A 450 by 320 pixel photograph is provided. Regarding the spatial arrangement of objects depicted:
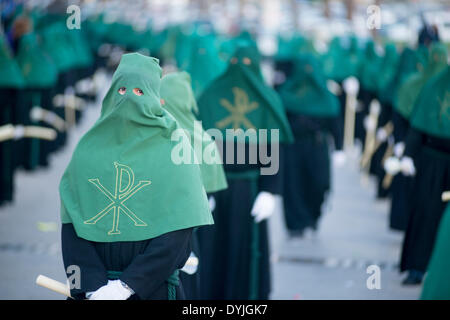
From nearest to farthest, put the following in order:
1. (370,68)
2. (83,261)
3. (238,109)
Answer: (83,261), (238,109), (370,68)

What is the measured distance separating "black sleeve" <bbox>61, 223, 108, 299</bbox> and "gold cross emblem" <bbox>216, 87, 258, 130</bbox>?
2.30 meters

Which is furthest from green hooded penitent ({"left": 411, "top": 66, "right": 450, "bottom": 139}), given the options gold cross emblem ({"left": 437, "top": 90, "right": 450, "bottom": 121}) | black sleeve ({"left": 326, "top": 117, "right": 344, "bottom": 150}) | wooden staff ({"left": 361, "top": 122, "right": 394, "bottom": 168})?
wooden staff ({"left": 361, "top": 122, "right": 394, "bottom": 168})

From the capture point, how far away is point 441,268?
3248 millimetres

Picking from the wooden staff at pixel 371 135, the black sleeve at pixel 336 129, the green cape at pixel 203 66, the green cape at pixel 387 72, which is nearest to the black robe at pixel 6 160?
the green cape at pixel 203 66

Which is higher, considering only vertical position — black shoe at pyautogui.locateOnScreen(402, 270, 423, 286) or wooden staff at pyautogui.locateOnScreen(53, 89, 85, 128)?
wooden staff at pyautogui.locateOnScreen(53, 89, 85, 128)

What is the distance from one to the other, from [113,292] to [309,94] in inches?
188

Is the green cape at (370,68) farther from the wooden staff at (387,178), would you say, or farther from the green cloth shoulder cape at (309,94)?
the green cloth shoulder cape at (309,94)

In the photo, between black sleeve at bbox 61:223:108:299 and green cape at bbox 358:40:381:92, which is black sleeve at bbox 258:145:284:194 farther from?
green cape at bbox 358:40:381:92

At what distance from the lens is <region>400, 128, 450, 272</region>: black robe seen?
19.9 feet

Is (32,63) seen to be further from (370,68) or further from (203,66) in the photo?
(370,68)

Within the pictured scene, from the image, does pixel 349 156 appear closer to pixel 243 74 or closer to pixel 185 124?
pixel 243 74

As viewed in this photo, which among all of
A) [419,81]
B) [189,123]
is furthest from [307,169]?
[189,123]
